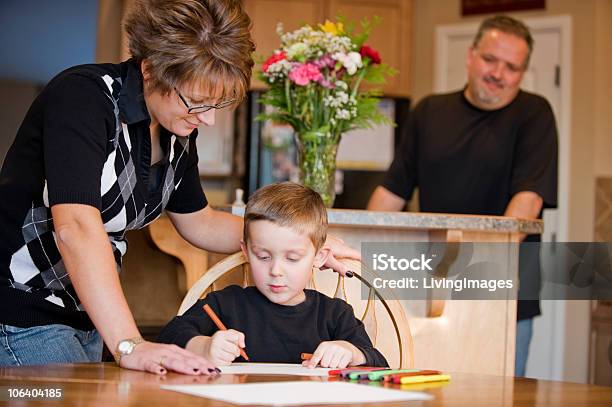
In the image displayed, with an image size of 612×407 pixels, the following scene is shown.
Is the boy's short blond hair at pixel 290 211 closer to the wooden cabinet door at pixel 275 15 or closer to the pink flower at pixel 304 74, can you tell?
the pink flower at pixel 304 74

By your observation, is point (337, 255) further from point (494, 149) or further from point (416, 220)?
point (494, 149)

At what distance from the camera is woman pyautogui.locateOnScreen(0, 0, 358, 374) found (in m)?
1.49

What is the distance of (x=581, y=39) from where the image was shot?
16.6 feet

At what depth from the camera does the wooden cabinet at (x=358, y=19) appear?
5.25 m

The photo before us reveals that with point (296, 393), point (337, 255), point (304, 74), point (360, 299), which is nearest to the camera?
point (296, 393)

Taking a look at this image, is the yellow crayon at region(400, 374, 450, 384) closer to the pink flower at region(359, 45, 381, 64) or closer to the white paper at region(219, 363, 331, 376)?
the white paper at region(219, 363, 331, 376)

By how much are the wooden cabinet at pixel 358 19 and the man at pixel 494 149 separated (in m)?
2.19

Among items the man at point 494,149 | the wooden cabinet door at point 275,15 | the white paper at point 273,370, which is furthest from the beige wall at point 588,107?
the white paper at point 273,370

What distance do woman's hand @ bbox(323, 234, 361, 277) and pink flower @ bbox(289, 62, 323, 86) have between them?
1.93ft

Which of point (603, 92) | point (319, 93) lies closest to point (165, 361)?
point (319, 93)

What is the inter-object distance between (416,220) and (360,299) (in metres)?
0.25

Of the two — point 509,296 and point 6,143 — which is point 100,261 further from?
point 6,143

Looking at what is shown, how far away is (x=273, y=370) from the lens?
1.49m

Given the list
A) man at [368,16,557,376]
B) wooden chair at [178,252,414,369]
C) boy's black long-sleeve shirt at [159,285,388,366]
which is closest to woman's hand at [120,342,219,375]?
boy's black long-sleeve shirt at [159,285,388,366]
